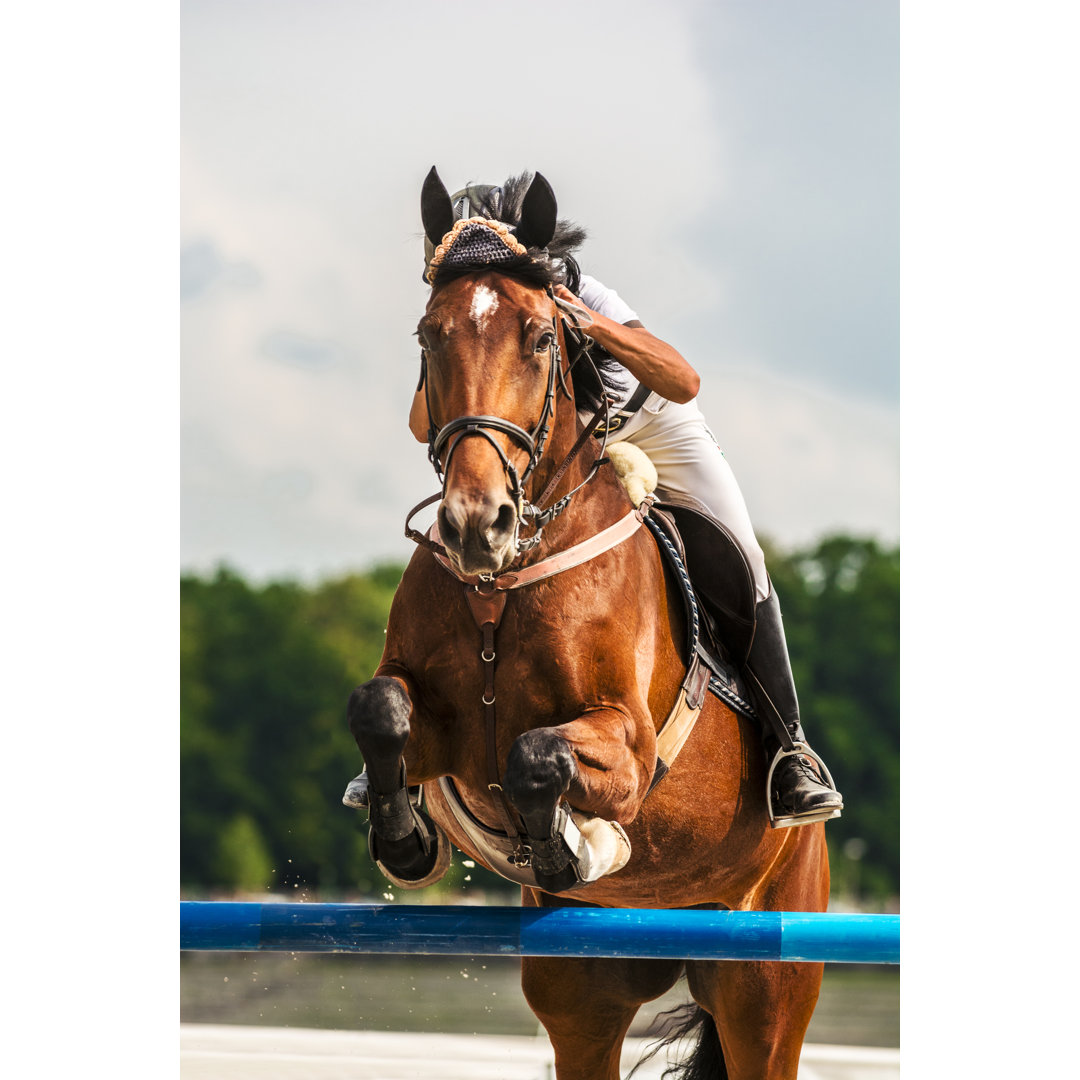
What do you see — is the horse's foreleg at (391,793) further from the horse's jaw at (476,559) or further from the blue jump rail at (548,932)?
the horse's jaw at (476,559)

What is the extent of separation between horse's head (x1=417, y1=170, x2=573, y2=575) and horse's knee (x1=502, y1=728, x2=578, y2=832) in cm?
40

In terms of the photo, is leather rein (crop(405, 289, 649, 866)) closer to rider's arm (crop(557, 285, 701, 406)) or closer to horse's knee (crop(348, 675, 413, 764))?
rider's arm (crop(557, 285, 701, 406))

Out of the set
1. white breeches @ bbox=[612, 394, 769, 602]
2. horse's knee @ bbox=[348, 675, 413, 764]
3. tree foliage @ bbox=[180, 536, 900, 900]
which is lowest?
tree foliage @ bbox=[180, 536, 900, 900]

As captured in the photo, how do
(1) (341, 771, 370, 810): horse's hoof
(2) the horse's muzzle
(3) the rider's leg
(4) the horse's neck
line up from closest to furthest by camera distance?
(2) the horse's muzzle → (4) the horse's neck → (1) (341, 771, 370, 810): horse's hoof → (3) the rider's leg

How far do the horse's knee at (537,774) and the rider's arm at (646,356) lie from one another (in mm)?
982

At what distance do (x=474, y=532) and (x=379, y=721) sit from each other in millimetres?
527

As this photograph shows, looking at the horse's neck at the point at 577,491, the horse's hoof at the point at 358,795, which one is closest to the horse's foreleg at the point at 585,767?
the horse's neck at the point at 577,491

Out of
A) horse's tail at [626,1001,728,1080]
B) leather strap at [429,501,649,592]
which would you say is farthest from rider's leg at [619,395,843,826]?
horse's tail at [626,1001,728,1080]

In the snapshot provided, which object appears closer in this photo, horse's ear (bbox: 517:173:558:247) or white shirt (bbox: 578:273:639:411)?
horse's ear (bbox: 517:173:558:247)

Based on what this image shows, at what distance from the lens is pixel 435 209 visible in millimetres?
3246

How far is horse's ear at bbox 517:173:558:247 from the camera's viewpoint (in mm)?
3195

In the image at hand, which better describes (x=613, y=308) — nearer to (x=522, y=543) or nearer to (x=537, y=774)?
(x=522, y=543)
